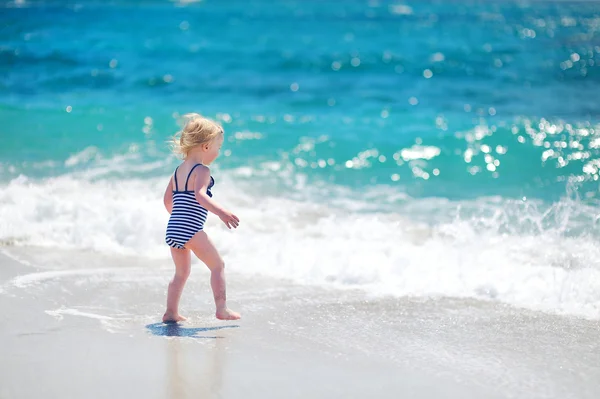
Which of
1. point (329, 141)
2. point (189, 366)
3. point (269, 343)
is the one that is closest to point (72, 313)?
point (189, 366)

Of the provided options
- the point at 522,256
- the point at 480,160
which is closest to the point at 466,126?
the point at 480,160

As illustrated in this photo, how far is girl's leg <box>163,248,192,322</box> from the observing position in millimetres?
4625

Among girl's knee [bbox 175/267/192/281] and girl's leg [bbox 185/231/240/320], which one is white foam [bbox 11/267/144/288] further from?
girl's leg [bbox 185/231/240/320]

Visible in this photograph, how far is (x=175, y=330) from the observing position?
4.48 m

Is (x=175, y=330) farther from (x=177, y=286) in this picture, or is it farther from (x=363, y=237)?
(x=363, y=237)

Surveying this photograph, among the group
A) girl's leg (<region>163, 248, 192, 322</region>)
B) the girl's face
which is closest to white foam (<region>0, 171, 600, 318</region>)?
girl's leg (<region>163, 248, 192, 322</region>)

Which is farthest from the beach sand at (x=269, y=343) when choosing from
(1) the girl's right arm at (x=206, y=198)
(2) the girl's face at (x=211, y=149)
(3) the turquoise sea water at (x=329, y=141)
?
(2) the girl's face at (x=211, y=149)

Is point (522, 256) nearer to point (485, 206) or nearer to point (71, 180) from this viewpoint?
point (485, 206)

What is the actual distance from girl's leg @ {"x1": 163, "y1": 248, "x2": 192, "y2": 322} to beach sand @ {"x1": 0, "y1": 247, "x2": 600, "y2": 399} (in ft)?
0.31

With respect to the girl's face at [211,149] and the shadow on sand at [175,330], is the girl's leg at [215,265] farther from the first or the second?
the girl's face at [211,149]

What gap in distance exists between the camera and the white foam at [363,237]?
541 centimetres

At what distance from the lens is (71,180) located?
26.5ft

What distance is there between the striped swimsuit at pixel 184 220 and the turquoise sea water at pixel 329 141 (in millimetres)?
1218

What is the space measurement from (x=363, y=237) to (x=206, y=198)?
2.32m
